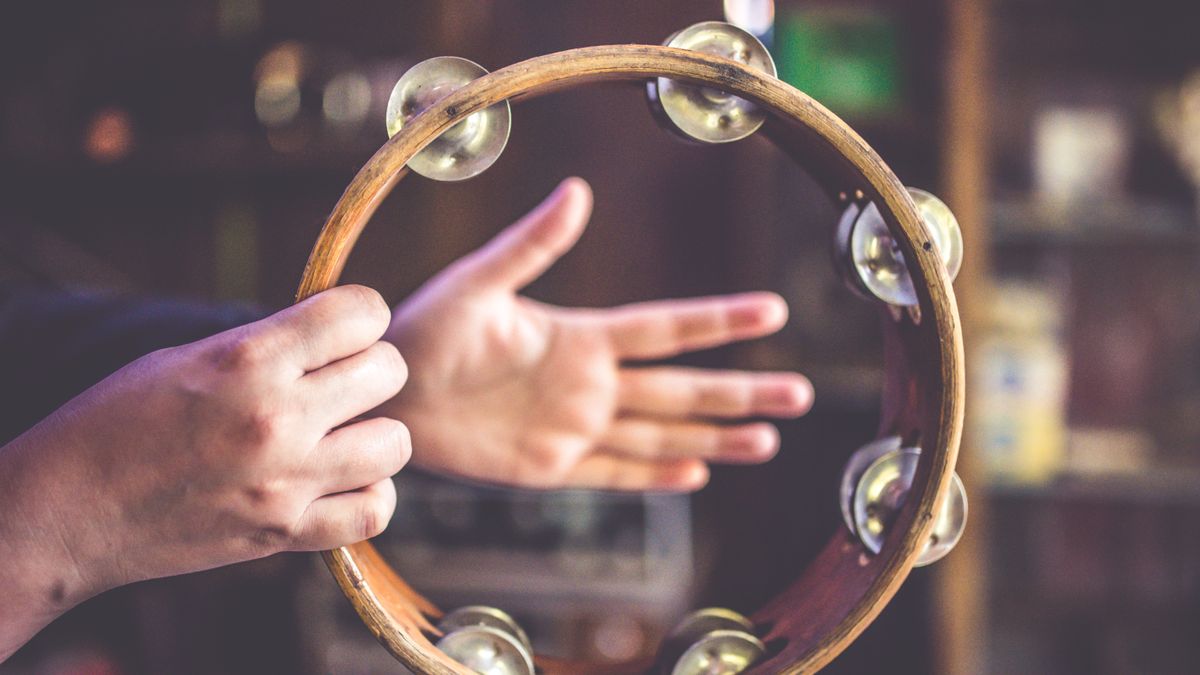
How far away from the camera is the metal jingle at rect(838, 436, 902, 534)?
2.64 ft

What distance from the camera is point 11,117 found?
8.48ft

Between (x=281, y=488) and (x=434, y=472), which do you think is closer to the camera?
(x=281, y=488)

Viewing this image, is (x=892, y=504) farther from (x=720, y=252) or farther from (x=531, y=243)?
(x=720, y=252)

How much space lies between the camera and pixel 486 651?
29.5 inches

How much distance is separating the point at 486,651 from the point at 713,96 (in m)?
0.56

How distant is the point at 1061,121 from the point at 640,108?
1281mm

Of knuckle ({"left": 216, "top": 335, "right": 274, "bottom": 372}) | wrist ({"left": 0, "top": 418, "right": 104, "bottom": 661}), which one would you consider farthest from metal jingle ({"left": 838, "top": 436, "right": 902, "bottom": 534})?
wrist ({"left": 0, "top": 418, "right": 104, "bottom": 661})

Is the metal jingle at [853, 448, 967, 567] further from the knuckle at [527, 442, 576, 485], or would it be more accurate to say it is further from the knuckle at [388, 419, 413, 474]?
the knuckle at [527, 442, 576, 485]

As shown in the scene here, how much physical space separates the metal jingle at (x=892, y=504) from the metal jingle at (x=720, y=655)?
15cm

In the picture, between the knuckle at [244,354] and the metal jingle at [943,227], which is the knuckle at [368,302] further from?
the metal jingle at [943,227]

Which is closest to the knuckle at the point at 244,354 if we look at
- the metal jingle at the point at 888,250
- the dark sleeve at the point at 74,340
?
the dark sleeve at the point at 74,340

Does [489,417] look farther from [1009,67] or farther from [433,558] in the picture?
[1009,67]

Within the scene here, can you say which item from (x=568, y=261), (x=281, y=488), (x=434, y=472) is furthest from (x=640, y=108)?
(x=281, y=488)

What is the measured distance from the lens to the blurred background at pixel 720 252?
2.17m
